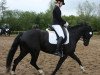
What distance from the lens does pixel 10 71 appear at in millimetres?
10070

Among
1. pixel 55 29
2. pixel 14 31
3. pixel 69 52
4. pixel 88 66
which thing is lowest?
pixel 14 31

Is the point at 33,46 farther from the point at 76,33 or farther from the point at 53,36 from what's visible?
the point at 76,33

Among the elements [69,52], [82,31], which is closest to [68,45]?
[69,52]

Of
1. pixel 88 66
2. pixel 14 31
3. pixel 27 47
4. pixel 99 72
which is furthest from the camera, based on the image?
pixel 14 31

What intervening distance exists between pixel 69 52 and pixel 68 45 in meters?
0.23

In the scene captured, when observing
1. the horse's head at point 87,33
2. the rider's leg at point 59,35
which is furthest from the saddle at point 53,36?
the horse's head at point 87,33

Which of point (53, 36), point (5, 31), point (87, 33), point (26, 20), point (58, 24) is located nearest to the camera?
point (53, 36)

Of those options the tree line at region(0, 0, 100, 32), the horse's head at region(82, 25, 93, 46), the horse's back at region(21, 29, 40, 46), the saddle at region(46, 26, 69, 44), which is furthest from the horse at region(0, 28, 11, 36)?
the horse's back at region(21, 29, 40, 46)

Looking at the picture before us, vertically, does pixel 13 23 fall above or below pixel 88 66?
below

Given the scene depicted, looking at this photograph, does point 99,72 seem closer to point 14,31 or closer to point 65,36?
point 65,36

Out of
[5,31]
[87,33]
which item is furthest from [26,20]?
[87,33]

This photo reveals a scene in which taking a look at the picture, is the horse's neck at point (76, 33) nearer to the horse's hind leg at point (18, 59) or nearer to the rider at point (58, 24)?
the rider at point (58, 24)

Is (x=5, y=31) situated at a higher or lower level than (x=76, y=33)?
lower

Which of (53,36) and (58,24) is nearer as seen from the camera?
(53,36)
